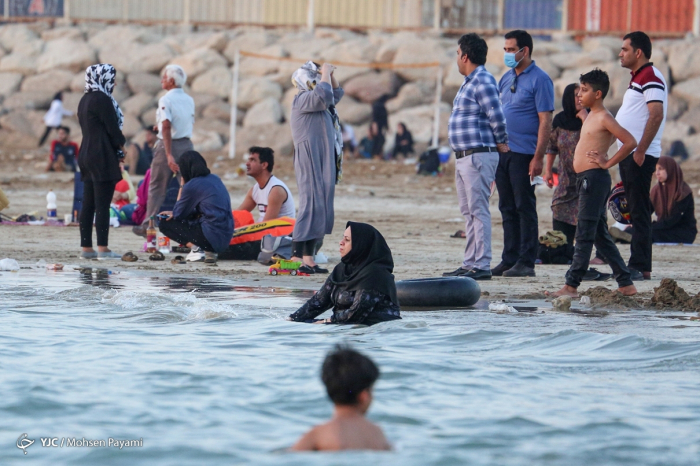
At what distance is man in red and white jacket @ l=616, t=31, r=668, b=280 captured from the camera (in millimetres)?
8500

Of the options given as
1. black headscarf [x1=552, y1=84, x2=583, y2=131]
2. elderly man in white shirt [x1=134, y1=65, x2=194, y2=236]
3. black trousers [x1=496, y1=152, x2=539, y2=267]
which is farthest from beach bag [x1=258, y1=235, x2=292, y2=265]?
black headscarf [x1=552, y1=84, x2=583, y2=131]

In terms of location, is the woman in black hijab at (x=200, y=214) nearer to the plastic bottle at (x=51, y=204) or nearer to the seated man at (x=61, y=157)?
the plastic bottle at (x=51, y=204)

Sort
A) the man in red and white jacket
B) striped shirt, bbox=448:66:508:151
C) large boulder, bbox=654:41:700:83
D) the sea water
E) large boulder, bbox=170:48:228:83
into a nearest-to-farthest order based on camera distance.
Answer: the sea water < the man in red and white jacket < striped shirt, bbox=448:66:508:151 < large boulder, bbox=654:41:700:83 < large boulder, bbox=170:48:228:83

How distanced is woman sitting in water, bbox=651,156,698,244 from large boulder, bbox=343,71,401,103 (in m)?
18.0

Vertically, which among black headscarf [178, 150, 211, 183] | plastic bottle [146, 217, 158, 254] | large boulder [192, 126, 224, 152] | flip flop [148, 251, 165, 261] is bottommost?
flip flop [148, 251, 165, 261]

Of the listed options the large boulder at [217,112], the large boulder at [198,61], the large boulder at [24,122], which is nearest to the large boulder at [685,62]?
the large boulder at [217,112]

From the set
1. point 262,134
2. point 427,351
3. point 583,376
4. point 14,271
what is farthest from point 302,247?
point 262,134

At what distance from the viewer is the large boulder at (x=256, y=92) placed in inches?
1195

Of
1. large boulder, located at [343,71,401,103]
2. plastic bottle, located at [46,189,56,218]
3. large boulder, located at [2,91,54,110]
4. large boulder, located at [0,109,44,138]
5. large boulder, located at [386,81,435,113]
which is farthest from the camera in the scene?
large boulder, located at [2,91,54,110]

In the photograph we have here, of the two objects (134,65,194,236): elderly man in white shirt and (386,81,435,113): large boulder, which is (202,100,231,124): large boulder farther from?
(134,65,194,236): elderly man in white shirt

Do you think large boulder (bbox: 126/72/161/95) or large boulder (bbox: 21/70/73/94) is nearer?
large boulder (bbox: 126/72/161/95)

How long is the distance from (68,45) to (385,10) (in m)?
9.81

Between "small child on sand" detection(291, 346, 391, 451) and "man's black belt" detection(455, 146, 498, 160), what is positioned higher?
"man's black belt" detection(455, 146, 498, 160)

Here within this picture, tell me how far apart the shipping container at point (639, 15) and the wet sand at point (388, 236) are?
923 cm
